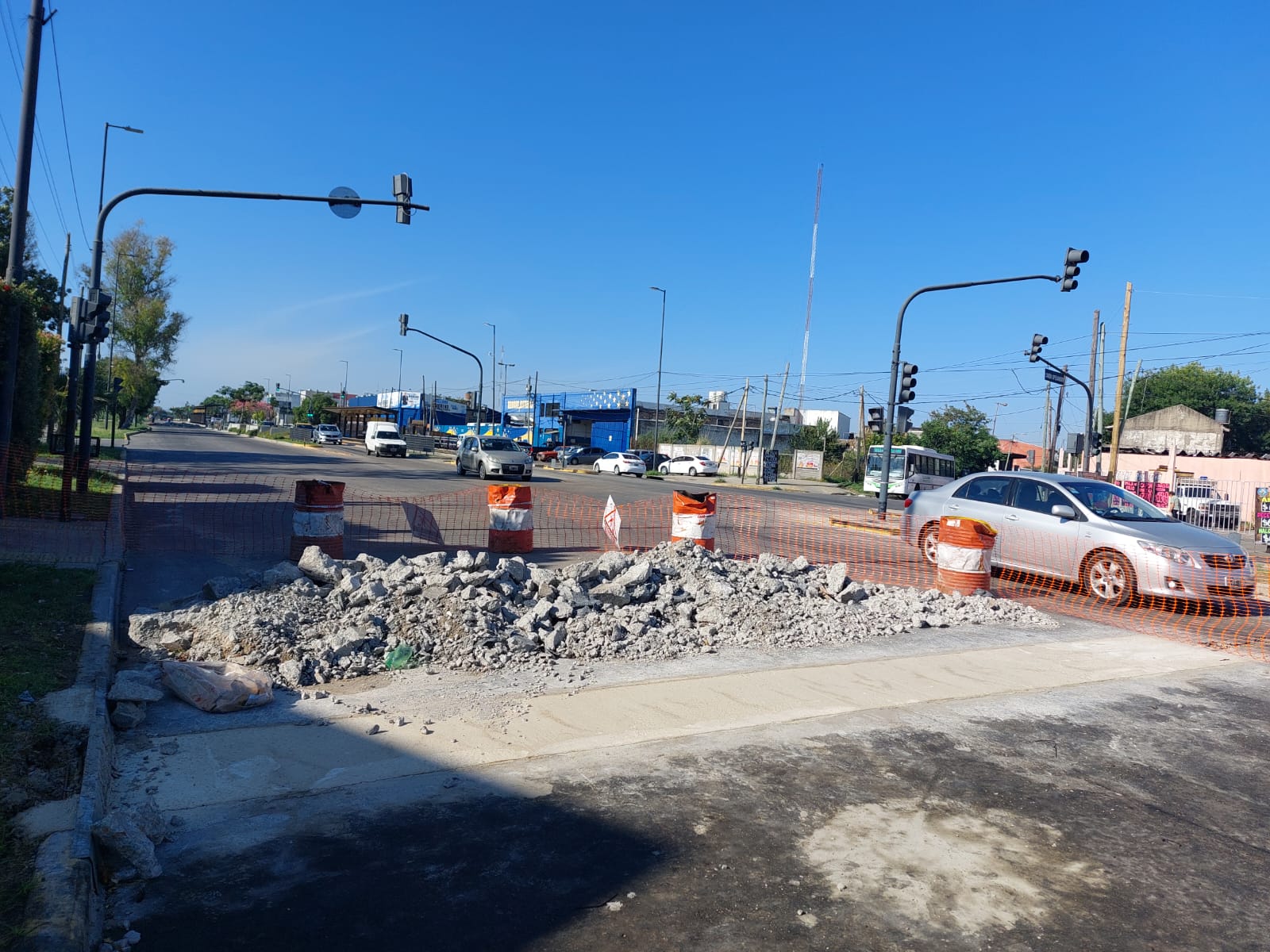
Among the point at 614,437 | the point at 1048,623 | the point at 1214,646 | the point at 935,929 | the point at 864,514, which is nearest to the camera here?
the point at 935,929

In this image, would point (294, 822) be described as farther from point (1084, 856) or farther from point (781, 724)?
point (1084, 856)

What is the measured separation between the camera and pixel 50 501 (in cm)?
1493

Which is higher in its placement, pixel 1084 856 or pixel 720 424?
pixel 720 424

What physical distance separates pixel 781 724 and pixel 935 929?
8.32 ft

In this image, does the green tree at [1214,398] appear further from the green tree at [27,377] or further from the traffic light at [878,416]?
the green tree at [27,377]

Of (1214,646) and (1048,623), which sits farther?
(1048,623)

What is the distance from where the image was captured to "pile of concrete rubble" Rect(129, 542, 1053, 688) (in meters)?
6.98

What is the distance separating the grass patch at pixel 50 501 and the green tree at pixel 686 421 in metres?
52.9

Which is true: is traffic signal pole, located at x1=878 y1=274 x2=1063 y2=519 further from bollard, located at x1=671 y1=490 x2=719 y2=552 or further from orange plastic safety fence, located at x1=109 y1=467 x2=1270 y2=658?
bollard, located at x1=671 y1=490 x2=719 y2=552

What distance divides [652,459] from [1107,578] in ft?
160

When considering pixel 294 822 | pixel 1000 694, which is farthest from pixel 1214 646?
pixel 294 822

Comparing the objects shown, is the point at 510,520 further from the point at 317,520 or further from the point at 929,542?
the point at 929,542

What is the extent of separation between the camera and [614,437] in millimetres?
72750

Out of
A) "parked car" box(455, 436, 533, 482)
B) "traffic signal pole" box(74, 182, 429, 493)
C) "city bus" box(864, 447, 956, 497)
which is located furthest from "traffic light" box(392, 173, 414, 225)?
"city bus" box(864, 447, 956, 497)
